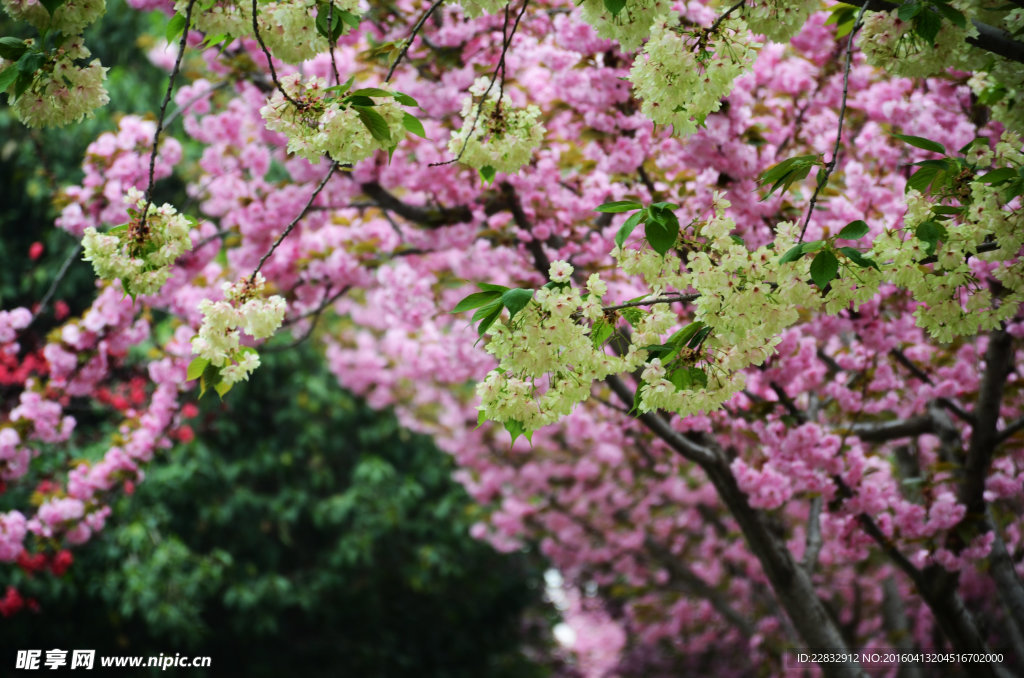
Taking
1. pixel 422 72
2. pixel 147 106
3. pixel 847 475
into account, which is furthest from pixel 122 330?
pixel 847 475

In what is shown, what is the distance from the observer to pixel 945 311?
1633 mm

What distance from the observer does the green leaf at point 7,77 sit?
157cm

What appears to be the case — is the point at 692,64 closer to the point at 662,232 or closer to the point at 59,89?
the point at 662,232

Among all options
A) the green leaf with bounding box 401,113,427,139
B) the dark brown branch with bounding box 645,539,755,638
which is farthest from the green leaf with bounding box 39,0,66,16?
the dark brown branch with bounding box 645,539,755,638

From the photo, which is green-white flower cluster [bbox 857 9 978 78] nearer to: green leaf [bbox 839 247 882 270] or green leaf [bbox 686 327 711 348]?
green leaf [bbox 839 247 882 270]

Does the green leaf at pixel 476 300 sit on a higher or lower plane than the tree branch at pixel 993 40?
lower

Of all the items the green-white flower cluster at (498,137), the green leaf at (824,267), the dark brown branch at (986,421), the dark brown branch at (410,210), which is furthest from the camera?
the dark brown branch at (410,210)

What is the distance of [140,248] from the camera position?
175cm

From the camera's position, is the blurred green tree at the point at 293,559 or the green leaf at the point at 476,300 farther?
the blurred green tree at the point at 293,559

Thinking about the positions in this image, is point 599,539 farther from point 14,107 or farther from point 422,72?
point 14,107

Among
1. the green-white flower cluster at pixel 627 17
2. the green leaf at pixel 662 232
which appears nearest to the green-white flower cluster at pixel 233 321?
the green leaf at pixel 662 232

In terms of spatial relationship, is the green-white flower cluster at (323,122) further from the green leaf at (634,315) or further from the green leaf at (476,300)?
the green leaf at (634,315)

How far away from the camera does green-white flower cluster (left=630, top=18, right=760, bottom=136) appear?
159 centimetres

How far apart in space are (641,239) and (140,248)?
1.17 meters
